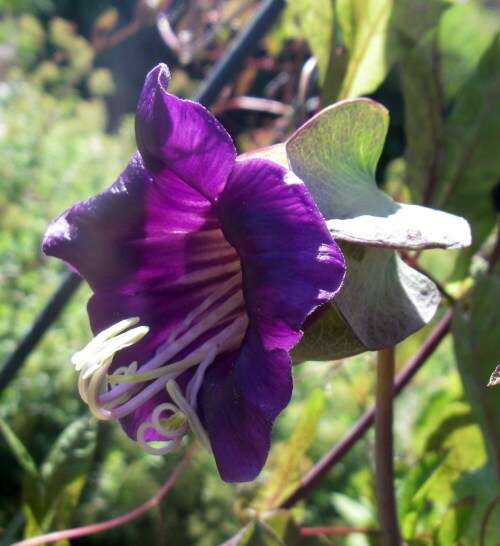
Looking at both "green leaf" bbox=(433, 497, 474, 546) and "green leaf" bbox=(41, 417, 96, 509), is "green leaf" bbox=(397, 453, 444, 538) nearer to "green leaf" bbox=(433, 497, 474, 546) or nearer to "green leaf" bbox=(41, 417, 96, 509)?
"green leaf" bbox=(433, 497, 474, 546)

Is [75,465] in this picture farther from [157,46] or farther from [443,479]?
[157,46]

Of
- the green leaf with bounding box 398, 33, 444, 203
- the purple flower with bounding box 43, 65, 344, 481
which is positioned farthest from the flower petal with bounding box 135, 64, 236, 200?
the green leaf with bounding box 398, 33, 444, 203

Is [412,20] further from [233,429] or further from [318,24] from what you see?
[233,429]

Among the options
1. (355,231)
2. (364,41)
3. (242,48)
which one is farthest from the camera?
(242,48)

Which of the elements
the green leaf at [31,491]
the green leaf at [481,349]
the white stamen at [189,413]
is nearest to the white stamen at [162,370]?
the white stamen at [189,413]

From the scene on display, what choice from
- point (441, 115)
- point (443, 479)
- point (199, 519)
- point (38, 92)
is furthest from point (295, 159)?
point (38, 92)

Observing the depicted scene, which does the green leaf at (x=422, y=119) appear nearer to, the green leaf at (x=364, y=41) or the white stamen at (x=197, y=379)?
the green leaf at (x=364, y=41)

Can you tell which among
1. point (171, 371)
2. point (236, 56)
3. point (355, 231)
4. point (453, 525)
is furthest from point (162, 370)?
point (236, 56)
